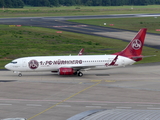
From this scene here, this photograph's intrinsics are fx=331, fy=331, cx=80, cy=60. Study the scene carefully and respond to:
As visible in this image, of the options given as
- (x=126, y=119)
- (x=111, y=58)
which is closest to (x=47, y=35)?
(x=111, y=58)

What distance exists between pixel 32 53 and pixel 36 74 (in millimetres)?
21031

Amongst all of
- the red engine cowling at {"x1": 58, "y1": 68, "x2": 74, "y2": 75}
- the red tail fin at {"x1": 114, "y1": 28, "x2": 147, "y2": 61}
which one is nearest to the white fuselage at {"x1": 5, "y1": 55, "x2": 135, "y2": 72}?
the red engine cowling at {"x1": 58, "y1": 68, "x2": 74, "y2": 75}

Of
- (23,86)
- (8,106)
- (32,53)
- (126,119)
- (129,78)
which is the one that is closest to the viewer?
A: (126,119)

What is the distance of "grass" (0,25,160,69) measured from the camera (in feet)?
257

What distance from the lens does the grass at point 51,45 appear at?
78.4m

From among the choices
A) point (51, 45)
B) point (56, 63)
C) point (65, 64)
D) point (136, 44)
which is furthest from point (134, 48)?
point (51, 45)

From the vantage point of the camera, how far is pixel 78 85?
48.9 meters

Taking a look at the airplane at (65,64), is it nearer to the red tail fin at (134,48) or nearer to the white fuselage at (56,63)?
the white fuselage at (56,63)

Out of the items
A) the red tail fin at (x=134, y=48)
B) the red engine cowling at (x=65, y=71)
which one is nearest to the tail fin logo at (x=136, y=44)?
the red tail fin at (x=134, y=48)

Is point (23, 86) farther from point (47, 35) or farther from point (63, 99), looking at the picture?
point (47, 35)

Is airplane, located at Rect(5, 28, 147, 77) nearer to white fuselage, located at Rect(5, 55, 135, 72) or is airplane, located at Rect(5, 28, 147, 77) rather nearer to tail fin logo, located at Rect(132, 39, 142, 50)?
white fuselage, located at Rect(5, 55, 135, 72)

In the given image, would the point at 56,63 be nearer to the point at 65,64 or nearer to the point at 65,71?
the point at 65,64

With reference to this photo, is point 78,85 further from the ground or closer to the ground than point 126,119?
closer to the ground

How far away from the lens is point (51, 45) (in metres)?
89.9
